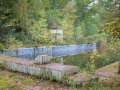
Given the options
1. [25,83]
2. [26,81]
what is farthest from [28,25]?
[25,83]

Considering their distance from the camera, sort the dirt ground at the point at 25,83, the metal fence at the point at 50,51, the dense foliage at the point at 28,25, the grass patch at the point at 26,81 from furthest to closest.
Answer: the dense foliage at the point at 28,25
the metal fence at the point at 50,51
the grass patch at the point at 26,81
the dirt ground at the point at 25,83

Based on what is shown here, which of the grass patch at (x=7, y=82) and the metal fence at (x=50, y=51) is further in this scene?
the metal fence at (x=50, y=51)

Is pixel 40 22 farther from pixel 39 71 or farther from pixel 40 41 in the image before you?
pixel 39 71

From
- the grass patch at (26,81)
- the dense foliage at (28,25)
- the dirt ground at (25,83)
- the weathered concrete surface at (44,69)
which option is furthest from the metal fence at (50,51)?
the grass patch at (26,81)

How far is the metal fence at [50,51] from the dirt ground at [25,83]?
161 inches

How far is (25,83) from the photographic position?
175 inches

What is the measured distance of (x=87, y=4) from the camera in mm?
31828

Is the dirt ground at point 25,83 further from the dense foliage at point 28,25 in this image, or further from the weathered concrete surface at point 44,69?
the dense foliage at point 28,25

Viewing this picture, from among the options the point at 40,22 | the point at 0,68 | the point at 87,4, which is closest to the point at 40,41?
the point at 40,22

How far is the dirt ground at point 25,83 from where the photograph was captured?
4.15 m

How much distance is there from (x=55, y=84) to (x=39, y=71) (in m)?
0.69

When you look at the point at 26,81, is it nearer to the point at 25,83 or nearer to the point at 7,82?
the point at 25,83

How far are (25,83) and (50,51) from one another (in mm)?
10068

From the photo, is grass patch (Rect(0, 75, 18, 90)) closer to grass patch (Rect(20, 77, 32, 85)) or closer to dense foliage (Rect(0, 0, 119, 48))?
grass patch (Rect(20, 77, 32, 85))
